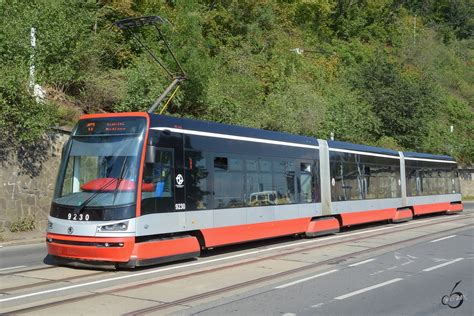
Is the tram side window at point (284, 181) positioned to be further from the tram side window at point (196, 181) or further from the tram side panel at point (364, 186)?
the tram side window at point (196, 181)

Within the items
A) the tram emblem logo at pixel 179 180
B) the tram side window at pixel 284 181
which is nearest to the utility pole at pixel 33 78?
the tram side window at pixel 284 181

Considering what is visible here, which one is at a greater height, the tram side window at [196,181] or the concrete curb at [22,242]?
the tram side window at [196,181]

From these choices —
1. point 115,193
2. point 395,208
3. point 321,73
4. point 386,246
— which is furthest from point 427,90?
point 115,193

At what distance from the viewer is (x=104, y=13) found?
27.4 metres

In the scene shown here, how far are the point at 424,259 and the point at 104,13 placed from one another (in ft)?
68.1

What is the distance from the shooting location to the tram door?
10734 mm

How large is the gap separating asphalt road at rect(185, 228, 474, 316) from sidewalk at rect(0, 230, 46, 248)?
1022 cm

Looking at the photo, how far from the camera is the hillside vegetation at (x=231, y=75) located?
65.5 feet

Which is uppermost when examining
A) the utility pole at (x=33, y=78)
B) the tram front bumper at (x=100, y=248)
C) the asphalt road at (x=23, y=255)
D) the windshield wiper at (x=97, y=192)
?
the utility pole at (x=33, y=78)

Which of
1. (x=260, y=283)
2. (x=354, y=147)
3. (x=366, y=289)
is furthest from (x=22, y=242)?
(x=354, y=147)

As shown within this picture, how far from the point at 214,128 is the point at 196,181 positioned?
1.55 m

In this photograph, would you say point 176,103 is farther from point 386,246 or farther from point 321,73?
point 321,73

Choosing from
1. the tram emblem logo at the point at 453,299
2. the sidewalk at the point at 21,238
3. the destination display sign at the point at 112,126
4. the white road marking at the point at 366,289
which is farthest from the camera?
the sidewalk at the point at 21,238

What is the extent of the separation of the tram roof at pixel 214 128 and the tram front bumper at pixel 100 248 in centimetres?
243
